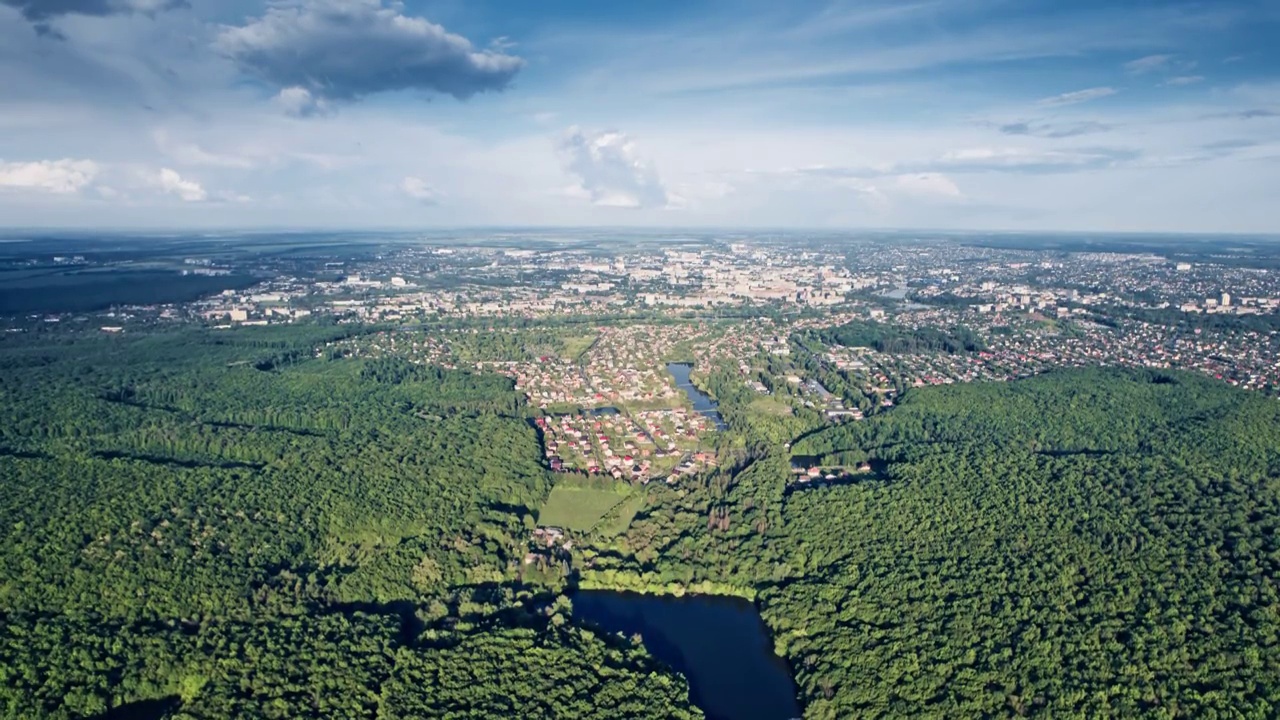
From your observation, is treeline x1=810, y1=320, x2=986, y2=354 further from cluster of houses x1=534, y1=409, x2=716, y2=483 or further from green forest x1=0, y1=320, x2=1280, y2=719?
cluster of houses x1=534, y1=409, x2=716, y2=483

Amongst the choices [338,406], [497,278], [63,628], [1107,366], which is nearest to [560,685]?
[63,628]

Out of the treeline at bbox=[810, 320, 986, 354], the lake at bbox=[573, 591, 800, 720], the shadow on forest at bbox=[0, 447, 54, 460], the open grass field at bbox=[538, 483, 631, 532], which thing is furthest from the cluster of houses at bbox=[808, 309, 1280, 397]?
the shadow on forest at bbox=[0, 447, 54, 460]

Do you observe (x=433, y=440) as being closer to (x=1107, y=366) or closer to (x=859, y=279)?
(x=1107, y=366)

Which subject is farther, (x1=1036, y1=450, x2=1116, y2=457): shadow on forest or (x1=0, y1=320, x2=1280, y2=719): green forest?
(x1=1036, y1=450, x2=1116, y2=457): shadow on forest

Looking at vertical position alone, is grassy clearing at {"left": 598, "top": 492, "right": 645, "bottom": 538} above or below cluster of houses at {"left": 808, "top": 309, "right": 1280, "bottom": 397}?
below

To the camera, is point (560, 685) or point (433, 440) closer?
point (560, 685)

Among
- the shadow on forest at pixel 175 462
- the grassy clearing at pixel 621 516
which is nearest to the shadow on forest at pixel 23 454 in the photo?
the shadow on forest at pixel 175 462

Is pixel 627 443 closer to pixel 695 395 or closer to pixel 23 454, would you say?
pixel 695 395
